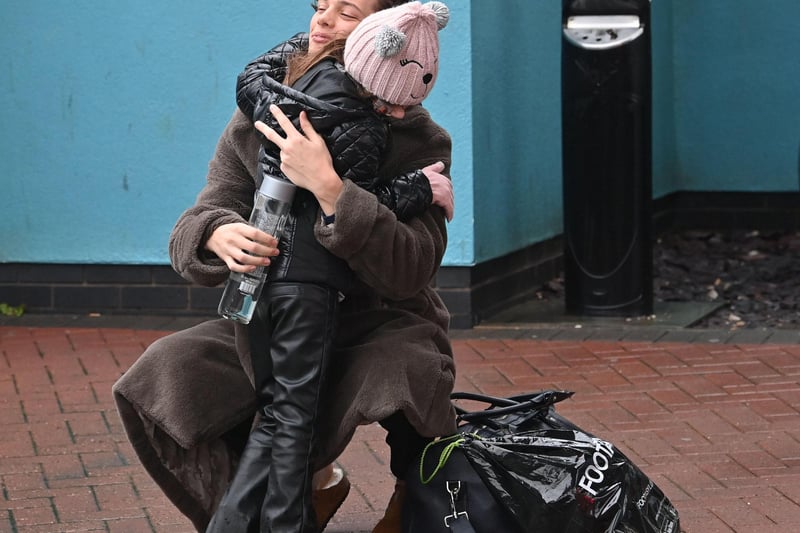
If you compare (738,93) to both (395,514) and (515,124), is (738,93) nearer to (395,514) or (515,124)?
(515,124)

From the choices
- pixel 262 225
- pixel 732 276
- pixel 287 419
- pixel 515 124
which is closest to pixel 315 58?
pixel 262 225

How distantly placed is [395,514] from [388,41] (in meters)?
1.29

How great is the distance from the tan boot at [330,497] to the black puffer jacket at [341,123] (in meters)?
0.95

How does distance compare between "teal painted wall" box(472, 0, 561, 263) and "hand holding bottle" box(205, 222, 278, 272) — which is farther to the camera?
"teal painted wall" box(472, 0, 561, 263)

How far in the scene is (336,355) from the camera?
3.57 metres

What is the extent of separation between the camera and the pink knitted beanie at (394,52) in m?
3.24

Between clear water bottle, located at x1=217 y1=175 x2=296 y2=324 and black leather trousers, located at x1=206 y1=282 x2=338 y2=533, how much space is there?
38mm

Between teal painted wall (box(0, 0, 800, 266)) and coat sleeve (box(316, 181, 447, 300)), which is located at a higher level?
coat sleeve (box(316, 181, 447, 300))

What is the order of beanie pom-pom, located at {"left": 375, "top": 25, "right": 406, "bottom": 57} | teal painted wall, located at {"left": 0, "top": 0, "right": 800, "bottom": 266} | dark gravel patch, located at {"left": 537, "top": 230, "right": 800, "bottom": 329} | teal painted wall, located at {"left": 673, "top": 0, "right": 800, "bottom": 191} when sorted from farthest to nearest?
1. teal painted wall, located at {"left": 673, "top": 0, "right": 800, "bottom": 191}
2. dark gravel patch, located at {"left": 537, "top": 230, "right": 800, "bottom": 329}
3. teal painted wall, located at {"left": 0, "top": 0, "right": 800, "bottom": 266}
4. beanie pom-pom, located at {"left": 375, "top": 25, "right": 406, "bottom": 57}

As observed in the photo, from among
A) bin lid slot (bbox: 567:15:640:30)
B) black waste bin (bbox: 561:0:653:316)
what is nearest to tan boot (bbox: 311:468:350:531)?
black waste bin (bbox: 561:0:653:316)

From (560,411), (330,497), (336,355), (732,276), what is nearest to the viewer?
(336,355)

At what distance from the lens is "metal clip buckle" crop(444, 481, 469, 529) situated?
11.5 ft

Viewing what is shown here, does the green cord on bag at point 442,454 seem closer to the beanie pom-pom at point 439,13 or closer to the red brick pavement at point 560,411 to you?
the red brick pavement at point 560,411

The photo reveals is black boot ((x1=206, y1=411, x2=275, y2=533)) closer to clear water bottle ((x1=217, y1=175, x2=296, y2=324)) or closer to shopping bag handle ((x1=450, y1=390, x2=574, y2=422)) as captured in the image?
clear water bottle ((x1=217, y1=175, x2=296, y2=324))
